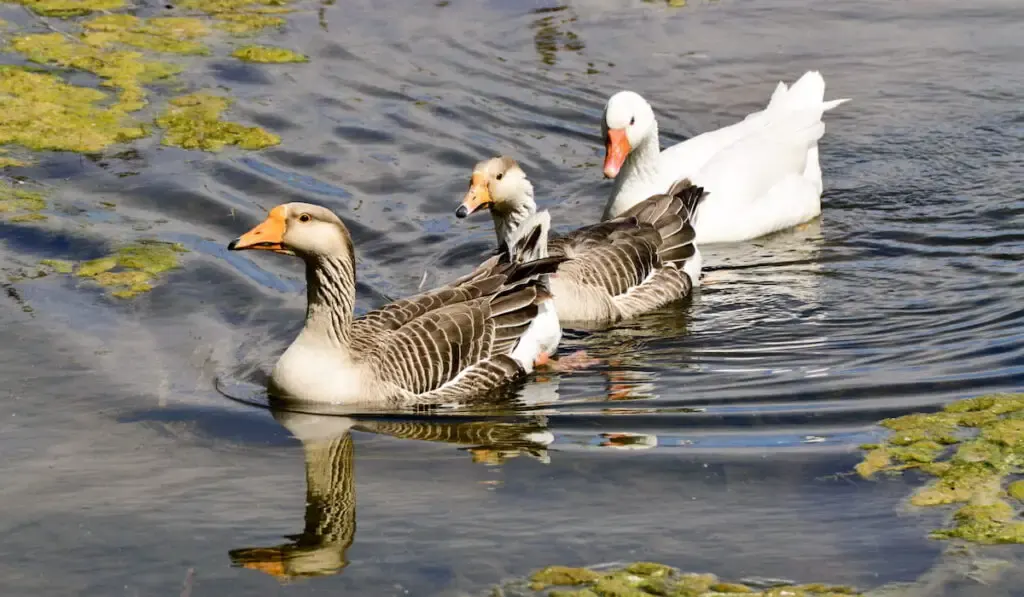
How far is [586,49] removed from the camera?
1639 cm

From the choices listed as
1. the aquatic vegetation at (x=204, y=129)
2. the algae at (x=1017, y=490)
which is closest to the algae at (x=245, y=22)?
the aquatic vegetation at (x=204, y=129)

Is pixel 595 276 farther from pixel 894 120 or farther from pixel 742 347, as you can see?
pixel 894 120

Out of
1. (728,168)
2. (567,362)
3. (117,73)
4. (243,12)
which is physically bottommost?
(567,362)

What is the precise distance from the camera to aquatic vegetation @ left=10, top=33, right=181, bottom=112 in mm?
14555

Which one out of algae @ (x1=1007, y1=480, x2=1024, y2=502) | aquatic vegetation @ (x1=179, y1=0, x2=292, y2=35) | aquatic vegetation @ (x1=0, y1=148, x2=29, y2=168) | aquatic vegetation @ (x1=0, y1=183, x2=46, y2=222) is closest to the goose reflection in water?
algae @ (x1=1007, y1=480, x2=1024, y2=502)

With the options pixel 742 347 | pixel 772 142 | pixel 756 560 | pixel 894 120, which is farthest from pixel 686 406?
pixel 894 120

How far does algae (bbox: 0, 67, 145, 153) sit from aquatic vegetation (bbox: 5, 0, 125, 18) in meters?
2.48

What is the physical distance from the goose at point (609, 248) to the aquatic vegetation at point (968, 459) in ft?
9.87

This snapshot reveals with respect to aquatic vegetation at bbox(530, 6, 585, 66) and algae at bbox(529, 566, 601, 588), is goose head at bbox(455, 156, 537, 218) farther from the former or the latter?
aquatic vegetation at bbox(530, 6, 585, 66)

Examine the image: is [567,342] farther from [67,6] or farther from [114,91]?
[67,6]

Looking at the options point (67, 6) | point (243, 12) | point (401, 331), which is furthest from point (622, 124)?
point (67, 6)

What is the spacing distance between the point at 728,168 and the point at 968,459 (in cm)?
528

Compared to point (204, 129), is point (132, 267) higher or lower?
lower

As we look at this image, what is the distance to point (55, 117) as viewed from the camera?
13469 millimetres
